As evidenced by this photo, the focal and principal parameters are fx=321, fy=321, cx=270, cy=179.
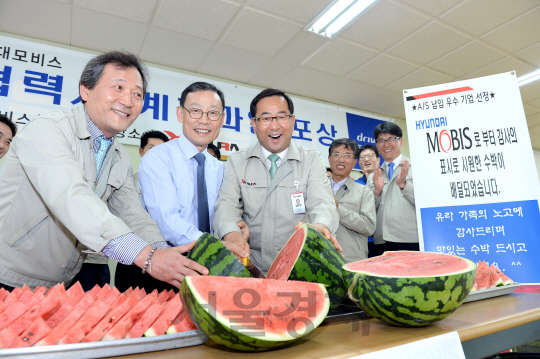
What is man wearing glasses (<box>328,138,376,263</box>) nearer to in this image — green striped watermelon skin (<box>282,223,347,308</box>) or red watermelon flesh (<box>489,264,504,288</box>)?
red watermelon flesh (<box>489,264,504,288</box>)

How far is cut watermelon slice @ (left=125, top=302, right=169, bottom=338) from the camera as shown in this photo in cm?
69

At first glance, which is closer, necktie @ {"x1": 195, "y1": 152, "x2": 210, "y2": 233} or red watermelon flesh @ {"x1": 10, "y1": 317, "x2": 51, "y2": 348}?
red watermelon flesh @ {"x1": 10, "y1": 317, "x2": 51, "y2": 348}

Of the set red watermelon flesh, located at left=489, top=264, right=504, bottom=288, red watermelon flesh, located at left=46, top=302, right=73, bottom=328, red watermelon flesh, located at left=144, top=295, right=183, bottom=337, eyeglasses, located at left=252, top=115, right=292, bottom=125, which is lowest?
red watermelon flesh, located at left=489, top=264, right=504, bottom=288

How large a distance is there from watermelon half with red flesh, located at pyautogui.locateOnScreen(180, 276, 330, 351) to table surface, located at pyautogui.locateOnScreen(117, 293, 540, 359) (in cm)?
4

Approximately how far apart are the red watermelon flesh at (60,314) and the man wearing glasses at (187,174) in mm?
995

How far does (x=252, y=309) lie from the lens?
0.69 m

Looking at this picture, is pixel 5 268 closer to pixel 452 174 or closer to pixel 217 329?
pixel 217 329

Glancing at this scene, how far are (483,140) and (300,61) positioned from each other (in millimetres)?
3320

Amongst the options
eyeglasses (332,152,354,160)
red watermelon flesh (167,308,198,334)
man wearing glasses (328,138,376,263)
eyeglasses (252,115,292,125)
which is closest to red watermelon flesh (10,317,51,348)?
red watermelon flesh (167,308,198,334)

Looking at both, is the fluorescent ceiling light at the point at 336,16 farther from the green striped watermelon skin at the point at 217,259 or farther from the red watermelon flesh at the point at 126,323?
the red watermelon flesh at the point at 126,323

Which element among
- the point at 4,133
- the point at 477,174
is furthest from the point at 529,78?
the point at 4,133

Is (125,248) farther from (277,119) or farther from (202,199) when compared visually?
(277,119)

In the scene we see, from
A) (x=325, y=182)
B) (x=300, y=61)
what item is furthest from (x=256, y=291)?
(x=300, y=61)

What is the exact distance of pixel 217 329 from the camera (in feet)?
2.08
